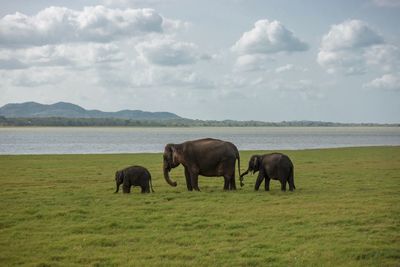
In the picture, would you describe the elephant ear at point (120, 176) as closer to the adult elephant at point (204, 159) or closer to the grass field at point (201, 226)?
the grass field at point (201, 226)

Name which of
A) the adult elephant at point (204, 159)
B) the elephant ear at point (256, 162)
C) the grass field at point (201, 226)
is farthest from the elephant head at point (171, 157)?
the elephant ear at point (256, 162)

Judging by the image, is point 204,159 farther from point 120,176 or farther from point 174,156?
point 120,176

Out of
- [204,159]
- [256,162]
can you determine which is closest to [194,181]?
→ [204,159]

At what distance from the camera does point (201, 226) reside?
15789 mm

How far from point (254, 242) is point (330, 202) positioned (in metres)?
7.15

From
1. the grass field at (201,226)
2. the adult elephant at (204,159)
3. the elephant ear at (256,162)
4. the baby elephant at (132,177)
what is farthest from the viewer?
the adult elephant at (204,159)

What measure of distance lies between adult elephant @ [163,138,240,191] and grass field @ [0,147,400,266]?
33.1 inches

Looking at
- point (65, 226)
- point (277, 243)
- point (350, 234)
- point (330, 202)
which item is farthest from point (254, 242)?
point (330, 202)

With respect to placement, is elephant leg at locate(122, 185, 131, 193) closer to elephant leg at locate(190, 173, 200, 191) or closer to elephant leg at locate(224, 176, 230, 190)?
elephant leg at locate(190, 173, 200, 191)

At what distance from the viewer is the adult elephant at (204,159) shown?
2431 centimetres

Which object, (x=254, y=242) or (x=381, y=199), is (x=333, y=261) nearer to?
(x=254, y=242)

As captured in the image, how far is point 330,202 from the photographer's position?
789 inches

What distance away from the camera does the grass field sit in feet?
40.7

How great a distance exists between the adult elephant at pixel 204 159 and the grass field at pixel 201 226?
2.76ft
